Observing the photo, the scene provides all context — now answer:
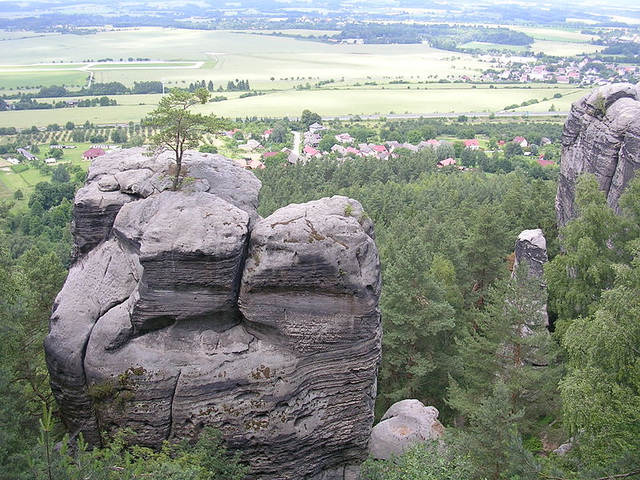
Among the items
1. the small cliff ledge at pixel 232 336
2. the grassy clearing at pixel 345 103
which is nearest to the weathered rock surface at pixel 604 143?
the small cliff ledge at pixel 232 336

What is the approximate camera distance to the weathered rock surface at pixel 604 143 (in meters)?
28.8

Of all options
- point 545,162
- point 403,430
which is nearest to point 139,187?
point 403,430

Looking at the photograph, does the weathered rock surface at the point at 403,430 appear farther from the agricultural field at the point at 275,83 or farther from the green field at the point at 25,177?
the agricultural field at the point at 275,83

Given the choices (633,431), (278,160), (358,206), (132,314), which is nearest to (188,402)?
(132,314)

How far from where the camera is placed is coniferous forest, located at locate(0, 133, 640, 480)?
45.3ft

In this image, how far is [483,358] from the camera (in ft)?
71.3

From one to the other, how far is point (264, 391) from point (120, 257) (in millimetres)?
5567

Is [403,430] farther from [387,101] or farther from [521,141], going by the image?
[387,101]

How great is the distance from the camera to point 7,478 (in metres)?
11.6

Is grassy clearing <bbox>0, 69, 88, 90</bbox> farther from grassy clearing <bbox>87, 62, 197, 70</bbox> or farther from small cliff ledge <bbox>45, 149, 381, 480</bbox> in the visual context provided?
small cliff ledge <bbox>45, 149, 381, 480</bbox>

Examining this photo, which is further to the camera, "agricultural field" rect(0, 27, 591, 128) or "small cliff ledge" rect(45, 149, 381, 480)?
"agricultural field" rect(0, 27, 591, 128)

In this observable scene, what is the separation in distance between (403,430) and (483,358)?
411 centimetres

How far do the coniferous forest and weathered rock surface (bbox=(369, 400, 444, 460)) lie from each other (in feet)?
2.70

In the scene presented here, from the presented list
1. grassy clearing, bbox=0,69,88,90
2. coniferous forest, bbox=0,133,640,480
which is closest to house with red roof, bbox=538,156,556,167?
coniferous forest, bbox=0,133,640,480
